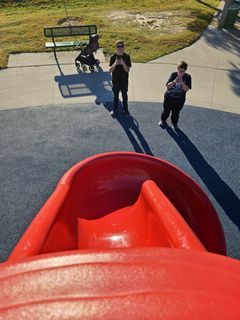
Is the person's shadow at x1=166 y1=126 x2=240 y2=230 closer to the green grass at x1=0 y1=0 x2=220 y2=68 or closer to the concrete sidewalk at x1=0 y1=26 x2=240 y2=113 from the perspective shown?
the concrete sidewalk at x1=0 y1=26 x2=240 y2=113

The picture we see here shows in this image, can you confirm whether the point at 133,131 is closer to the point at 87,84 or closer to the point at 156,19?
the point at 87,84

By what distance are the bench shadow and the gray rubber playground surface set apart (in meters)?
0.57

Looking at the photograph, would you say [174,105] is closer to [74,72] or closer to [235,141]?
[235,141]

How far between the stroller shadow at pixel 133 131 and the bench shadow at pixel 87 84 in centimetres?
63

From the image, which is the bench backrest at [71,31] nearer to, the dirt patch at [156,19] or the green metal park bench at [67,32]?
the green metal park bench at [67,32]

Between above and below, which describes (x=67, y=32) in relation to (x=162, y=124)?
above

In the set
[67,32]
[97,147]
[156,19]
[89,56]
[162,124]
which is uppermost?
[67,32]

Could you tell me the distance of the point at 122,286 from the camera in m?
1.91

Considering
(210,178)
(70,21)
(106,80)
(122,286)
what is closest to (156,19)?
(70,21)

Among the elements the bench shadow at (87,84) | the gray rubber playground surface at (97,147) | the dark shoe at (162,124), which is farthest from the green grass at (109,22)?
the dark shoe at (162,124)

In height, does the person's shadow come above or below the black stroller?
below

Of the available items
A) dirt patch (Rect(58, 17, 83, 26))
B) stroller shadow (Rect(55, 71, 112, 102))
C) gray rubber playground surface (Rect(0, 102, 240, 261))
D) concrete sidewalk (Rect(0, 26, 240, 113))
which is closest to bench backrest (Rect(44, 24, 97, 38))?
concrete sidewalk (Rect(0, 26, 240, 113))

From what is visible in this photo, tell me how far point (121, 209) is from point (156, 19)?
425 inches

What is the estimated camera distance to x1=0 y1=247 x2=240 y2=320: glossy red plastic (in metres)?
1.75
